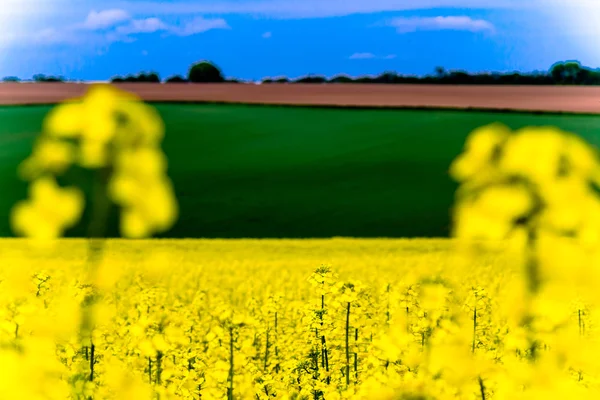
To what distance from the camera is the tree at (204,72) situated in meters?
5.27

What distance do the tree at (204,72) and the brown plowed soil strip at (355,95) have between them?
11.2 inches

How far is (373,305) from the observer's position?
3.50 meters

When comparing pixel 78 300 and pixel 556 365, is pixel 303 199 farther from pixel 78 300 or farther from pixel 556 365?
pixel 556 365

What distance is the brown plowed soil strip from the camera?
5.70 metres

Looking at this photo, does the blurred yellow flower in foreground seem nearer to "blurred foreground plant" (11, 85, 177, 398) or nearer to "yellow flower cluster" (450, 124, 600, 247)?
"blurred foreground plant" (11, 85, 177, 398)

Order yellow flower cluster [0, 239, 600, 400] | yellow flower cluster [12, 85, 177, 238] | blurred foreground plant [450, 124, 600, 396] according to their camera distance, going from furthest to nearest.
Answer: blurred foreground plant [450, 124, 600, 396] < yellow flower cluster [12, 85, 177, 238] < yellow flower cluster [0, 239, 600, 400]

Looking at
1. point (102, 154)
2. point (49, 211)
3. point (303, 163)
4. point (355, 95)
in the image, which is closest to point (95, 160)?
point (102, 154)

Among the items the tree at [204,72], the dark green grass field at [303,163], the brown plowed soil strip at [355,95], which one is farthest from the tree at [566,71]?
the tree at [204,72]

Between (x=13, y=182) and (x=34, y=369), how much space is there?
5.07 m

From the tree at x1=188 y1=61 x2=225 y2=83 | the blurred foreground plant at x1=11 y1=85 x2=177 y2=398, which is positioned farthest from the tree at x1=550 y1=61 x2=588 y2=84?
the blurred foreground plant at x1=11 y1=85 x2=177 y2=398

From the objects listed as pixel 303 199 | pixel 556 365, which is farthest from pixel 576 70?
pixel 556 365

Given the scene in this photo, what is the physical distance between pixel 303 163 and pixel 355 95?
3.40ft

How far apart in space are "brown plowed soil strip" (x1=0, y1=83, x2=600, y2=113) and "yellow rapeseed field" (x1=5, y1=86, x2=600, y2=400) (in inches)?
96.8

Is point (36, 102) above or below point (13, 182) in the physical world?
above
